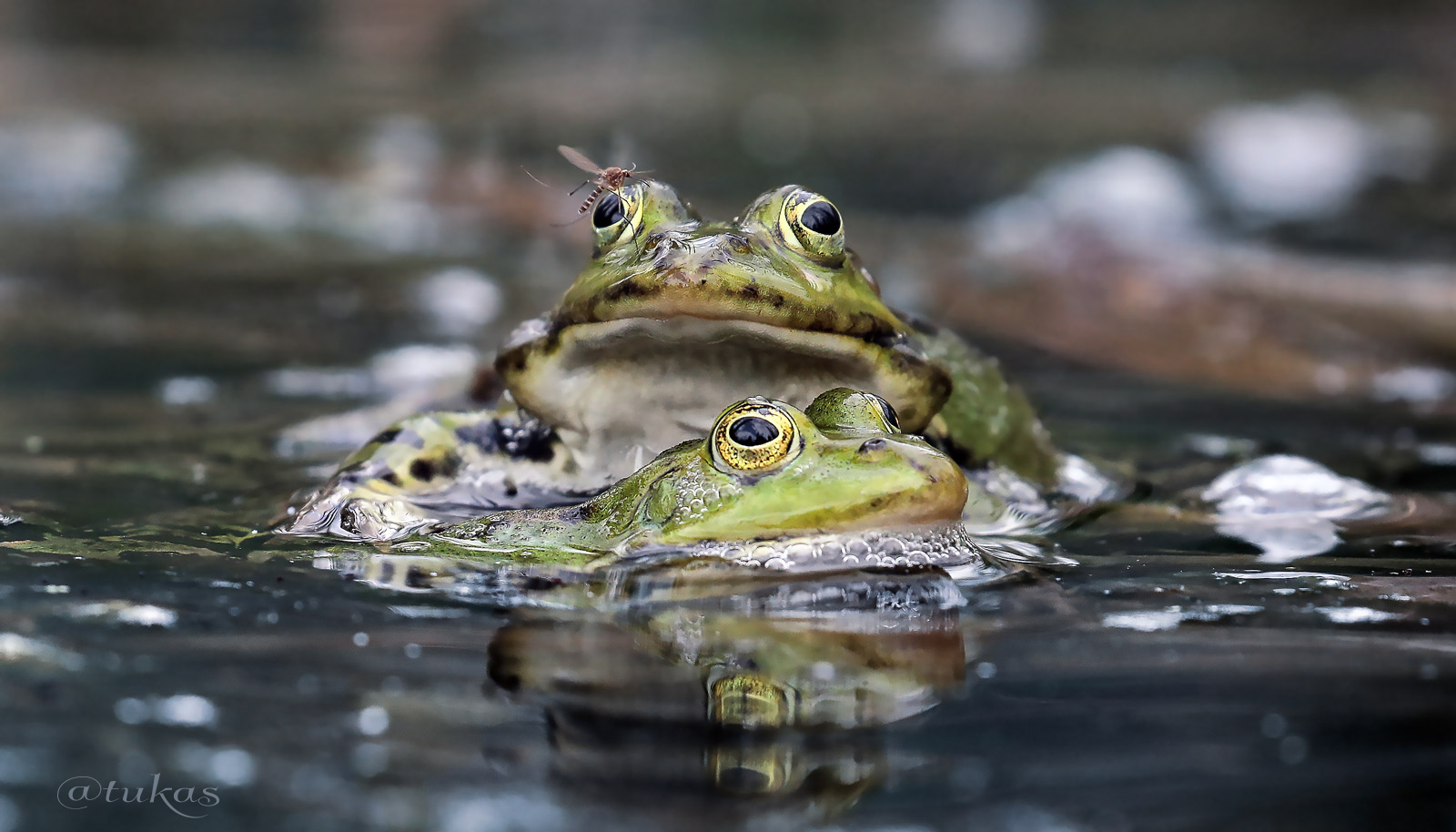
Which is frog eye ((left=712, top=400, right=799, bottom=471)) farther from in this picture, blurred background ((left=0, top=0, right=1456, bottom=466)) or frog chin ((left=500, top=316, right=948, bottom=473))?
blurred background ((left=0, top=0, right=1456, bottom=466))

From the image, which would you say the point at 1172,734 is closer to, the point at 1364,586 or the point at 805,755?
the point at 805,755

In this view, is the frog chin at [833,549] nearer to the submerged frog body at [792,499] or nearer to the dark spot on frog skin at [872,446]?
the submerged frog body at [792,499]

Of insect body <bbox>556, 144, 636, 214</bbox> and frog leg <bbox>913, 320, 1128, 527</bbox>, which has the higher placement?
insect body <bbox>556, 144, 636, 214</bbox>

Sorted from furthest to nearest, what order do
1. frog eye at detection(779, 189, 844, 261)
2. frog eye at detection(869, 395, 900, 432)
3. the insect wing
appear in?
the insect wing → frog eye at detection(779, 189, 844, 261) → frog eye at detection(869, 395, 900, 432)

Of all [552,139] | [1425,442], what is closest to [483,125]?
[552,139]

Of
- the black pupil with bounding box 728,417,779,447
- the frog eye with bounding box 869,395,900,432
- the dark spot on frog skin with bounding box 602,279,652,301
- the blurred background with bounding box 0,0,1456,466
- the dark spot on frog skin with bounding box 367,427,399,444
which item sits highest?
the blurred background with bounding box 0,0,1456,466

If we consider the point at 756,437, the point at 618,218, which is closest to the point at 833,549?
the point at 756,437

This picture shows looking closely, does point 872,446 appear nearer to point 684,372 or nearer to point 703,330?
point 703,330

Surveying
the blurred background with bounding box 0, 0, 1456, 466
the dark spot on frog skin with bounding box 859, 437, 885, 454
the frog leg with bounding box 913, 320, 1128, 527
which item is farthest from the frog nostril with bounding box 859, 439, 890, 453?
the blurred background with bounding box 0, 0, 1456, 466
